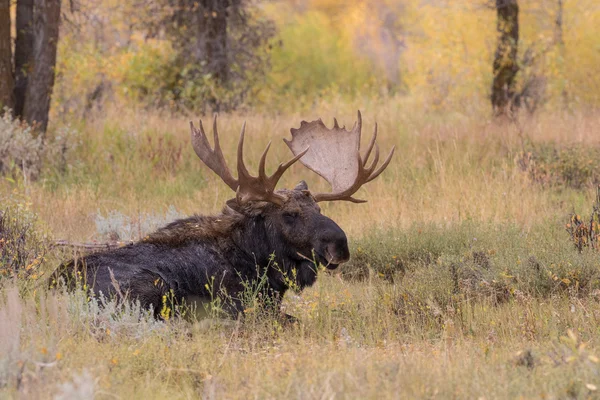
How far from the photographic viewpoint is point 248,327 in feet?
20.9

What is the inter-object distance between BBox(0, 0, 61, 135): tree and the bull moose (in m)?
6.95

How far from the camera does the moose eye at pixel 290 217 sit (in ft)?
23.2

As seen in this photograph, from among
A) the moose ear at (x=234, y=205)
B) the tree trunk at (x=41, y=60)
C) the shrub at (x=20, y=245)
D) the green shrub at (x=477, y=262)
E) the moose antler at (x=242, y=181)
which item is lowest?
the green shrub at (x=477, y=262)

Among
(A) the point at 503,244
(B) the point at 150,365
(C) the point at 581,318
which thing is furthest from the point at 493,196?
(B) the point at 150,365

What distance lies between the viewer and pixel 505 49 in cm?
1856

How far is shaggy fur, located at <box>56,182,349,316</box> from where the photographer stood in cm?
663

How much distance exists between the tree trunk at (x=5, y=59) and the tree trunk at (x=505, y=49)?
959 centimetres

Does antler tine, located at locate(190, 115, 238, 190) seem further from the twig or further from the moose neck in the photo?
the twig

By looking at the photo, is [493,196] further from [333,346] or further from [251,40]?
[251,40]

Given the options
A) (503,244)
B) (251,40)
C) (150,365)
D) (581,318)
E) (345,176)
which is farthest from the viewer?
(251,40)

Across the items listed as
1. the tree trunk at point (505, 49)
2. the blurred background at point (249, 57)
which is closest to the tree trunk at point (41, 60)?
the blurred background at point (249, 57)

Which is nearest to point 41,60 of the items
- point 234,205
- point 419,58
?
point 234,205

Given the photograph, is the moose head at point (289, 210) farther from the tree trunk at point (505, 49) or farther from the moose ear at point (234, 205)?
the tree trunk at point (505, 49)

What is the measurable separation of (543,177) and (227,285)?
6.01m
